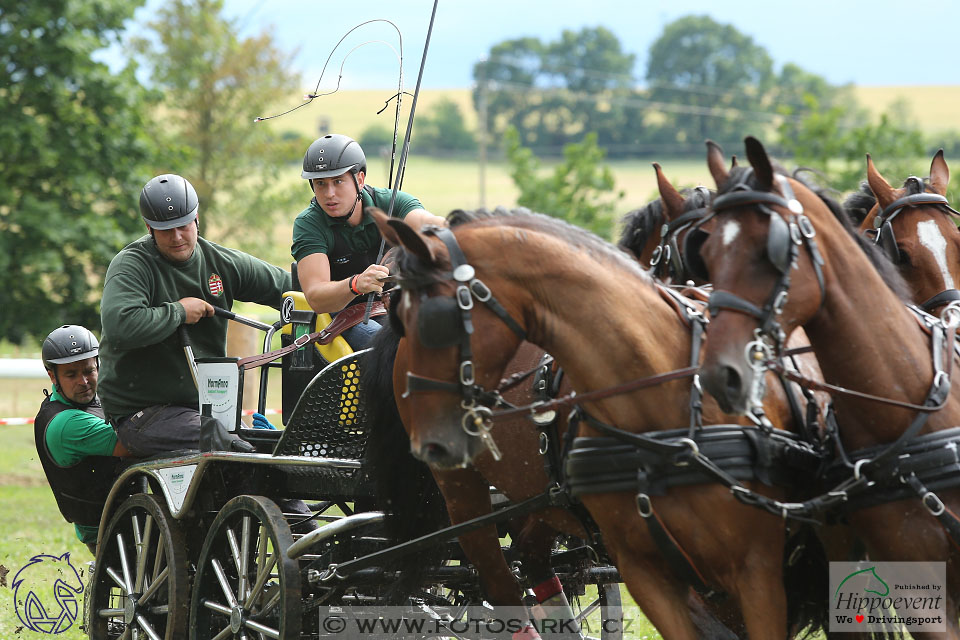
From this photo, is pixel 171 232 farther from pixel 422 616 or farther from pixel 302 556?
pixel 422 616

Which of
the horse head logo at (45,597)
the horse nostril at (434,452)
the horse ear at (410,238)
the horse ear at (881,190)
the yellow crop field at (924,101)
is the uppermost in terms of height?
the yellow crop field at (924,101)

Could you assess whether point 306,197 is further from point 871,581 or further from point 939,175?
point 871,581

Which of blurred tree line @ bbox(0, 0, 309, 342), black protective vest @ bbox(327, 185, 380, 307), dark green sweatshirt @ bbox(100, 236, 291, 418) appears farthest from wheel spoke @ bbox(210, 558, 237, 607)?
blurred tree line @ bbox(0, 0, 309, 342)

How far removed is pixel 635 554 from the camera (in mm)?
3463

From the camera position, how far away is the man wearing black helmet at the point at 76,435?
545 centimetres

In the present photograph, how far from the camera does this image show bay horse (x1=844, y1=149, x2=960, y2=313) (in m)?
4.27

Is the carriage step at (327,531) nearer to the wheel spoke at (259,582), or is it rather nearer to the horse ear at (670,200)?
the wheel spoke at (259,582)

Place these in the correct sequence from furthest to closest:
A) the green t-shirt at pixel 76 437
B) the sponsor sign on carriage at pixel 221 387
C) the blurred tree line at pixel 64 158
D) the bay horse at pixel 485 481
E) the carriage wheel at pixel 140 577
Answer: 1. the blurred tree line at pixel 64 158
2. the green t-shirt at pixel 76 437
3. the carriage wheel at pixel 140 577
4. the sponsor sign on carriage at pixel 221 387
5. the bay horse at pixel 485 481

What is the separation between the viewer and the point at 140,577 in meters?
5.26

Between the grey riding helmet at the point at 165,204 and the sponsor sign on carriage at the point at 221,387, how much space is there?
0.70 m

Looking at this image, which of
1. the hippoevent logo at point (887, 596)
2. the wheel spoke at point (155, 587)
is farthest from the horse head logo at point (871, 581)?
the wheel spoke at point (155, 587)

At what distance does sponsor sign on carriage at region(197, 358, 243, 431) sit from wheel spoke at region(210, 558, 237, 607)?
0.60 metres

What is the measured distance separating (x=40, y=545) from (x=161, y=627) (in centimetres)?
297

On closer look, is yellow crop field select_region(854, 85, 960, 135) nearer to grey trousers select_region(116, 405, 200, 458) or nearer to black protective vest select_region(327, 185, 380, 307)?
black protective vest select_region(327, 185, 380, 307)
